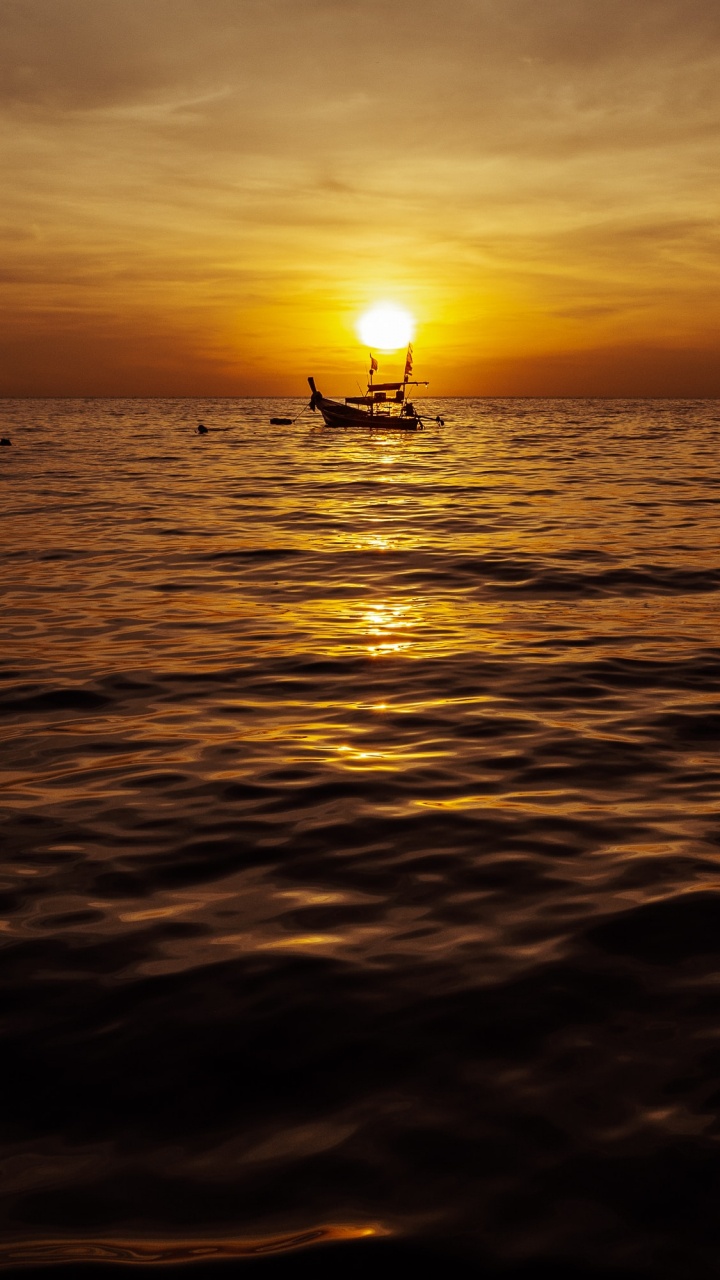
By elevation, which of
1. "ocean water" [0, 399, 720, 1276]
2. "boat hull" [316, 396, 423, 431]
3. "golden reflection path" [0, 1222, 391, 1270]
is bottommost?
"golden reflection path" [0, 1222, 391, 1270]

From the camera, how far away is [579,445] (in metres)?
57.2

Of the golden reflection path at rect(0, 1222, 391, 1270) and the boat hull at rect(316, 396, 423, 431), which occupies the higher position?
the boat hull at rect(316, 396, 423, 431)

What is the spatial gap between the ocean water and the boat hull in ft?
239

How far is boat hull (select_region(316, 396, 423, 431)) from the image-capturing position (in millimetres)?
83125

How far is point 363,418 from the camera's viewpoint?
275ft

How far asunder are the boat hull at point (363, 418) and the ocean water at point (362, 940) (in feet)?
239

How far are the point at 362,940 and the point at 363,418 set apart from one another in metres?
81.5

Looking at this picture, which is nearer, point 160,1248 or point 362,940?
point 160,1248

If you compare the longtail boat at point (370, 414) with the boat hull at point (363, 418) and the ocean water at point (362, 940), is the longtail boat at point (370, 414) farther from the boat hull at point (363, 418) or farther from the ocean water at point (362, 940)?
the ocean water at point (362, 940)

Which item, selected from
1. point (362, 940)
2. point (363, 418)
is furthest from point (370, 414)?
point (362, 940)

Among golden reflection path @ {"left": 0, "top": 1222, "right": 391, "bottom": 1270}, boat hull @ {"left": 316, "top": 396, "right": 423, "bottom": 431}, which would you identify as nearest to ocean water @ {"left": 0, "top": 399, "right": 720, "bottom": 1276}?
golden reflection path @ {"left": 0, "top": 1222, "right": 391, "bottom": 1270}

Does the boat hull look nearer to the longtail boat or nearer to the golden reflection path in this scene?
the longtail boat

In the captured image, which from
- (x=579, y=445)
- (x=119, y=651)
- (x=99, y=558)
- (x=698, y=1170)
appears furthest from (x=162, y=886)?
(x=579, y=445)

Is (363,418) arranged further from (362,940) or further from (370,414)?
(362,940)
